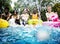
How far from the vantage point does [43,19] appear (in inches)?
68.8

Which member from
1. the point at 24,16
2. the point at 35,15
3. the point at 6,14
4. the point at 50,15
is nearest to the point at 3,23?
the point at 6,14

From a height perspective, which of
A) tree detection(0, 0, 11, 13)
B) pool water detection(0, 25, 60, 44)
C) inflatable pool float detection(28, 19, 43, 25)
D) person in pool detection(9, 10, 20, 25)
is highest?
tree detection(0, 0, 11, 13)

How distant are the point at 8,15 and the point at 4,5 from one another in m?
0.12

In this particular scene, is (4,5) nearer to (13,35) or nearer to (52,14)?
(13,35)

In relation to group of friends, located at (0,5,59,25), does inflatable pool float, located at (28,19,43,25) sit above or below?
below

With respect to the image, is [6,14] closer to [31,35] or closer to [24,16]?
[24,16]

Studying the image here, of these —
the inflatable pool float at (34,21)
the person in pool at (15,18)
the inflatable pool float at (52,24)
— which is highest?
the person in pool at (15,18)

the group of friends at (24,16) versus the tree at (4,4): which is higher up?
the tree at (4,4)

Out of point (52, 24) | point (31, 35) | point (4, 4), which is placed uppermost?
point (4, 4)

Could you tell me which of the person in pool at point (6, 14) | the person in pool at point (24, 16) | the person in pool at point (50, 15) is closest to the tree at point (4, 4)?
the person in pool at point (6, 14)

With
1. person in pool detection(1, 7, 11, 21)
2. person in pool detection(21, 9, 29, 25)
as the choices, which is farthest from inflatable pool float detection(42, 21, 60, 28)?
person in pool detection(1, 7, 11, 21)

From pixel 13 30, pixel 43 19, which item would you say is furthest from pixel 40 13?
pixel 13 30

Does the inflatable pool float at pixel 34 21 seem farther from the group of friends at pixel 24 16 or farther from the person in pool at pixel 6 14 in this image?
the person in pool at pixel 6 14

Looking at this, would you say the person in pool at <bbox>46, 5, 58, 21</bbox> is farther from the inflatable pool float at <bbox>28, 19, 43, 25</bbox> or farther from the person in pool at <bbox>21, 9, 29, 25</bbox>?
the person in pool at <bbox>21, 9, 29, 25</bbox>
